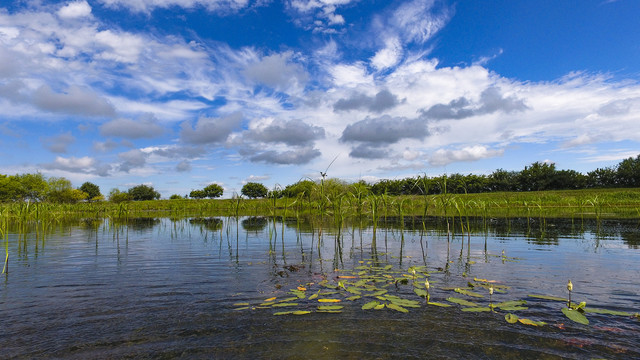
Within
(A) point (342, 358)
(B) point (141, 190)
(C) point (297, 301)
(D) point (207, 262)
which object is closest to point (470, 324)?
(A) point (342, 358)

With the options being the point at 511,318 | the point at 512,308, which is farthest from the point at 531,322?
the point at 512,308

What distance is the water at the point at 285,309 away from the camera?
464 centimetres

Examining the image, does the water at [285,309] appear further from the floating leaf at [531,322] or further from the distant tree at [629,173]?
the distant tree at [629,173]

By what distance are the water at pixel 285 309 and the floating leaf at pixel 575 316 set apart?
10 cm

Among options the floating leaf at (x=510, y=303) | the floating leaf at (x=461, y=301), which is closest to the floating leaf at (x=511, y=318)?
the floating leaf at (x=510, y=303)

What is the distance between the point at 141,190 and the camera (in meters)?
106

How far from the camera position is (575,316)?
5.41 meters

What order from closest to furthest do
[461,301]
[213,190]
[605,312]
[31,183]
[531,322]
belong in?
[531,322], [605,312], [461,301], [31,183], [213,190]

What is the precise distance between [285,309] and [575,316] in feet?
16.3

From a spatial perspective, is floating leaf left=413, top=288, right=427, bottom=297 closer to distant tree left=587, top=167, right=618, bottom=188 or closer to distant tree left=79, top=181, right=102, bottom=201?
distant tree left=587, top=167, right=618, bottom=188

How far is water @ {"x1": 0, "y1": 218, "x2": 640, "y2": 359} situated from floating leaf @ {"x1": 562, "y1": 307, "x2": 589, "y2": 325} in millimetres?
98

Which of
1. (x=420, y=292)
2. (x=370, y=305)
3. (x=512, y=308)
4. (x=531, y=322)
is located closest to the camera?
(x=531, y=322)

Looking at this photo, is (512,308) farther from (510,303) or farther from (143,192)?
(143,192)

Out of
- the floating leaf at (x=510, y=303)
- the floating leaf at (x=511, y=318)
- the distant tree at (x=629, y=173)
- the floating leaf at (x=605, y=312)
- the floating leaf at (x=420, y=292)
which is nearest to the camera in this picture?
the floating leaf at (x=511, y=318)
